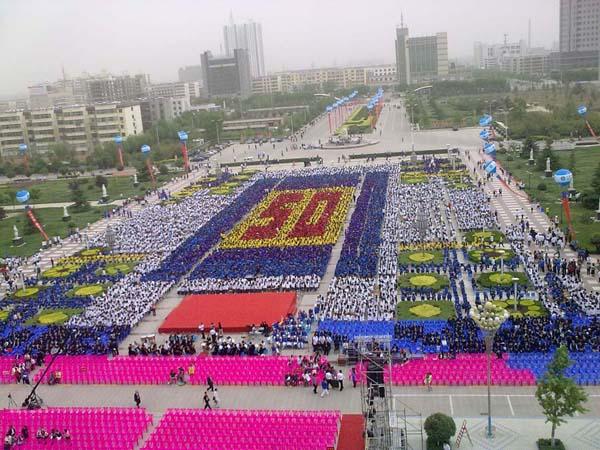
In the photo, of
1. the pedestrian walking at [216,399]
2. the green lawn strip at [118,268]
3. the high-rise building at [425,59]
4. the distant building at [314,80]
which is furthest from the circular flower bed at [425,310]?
the high-rise building at [425,59]

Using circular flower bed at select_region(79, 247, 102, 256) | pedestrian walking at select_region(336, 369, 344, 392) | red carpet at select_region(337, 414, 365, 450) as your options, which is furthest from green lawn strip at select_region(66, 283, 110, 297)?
A: red carpet at select_region(337, 414, 365, 450)

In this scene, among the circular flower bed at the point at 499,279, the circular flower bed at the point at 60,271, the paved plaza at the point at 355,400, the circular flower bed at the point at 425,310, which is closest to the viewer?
the paved plaza at the point at 355,400

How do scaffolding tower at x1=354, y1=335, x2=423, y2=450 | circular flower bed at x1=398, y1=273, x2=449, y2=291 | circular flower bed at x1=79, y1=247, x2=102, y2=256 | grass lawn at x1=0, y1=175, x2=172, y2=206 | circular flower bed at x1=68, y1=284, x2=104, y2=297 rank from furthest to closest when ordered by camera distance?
grass lawn at x1=0, y1=175, x2=172, y2=206 → circular flower bed at x1=79, y1=247, x2=102, y2=256 → circular flower bed at x1=68, y1=284, x2=104, y2=297 → circular flower bed at x1=398, y1=273, x2=449, y2=291 → scaffolding tower at x1=354, y1=335, x2=423, y2=450

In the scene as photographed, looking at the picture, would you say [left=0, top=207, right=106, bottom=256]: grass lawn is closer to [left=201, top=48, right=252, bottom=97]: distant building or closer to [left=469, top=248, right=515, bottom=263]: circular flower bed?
[left=469, top=248, right=515, bottom=263]: circular flower bed

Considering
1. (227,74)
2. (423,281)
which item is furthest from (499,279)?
(227,74)

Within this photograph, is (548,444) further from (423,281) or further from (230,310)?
(230,310)

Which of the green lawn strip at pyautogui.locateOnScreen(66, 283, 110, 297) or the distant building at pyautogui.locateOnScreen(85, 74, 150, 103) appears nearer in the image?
the green lawn strip at pyautogui.locateOnScreen(66, 283, 110, 297)

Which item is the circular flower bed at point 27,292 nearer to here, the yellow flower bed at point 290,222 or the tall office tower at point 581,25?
the yellow flower bed at point 290,222
